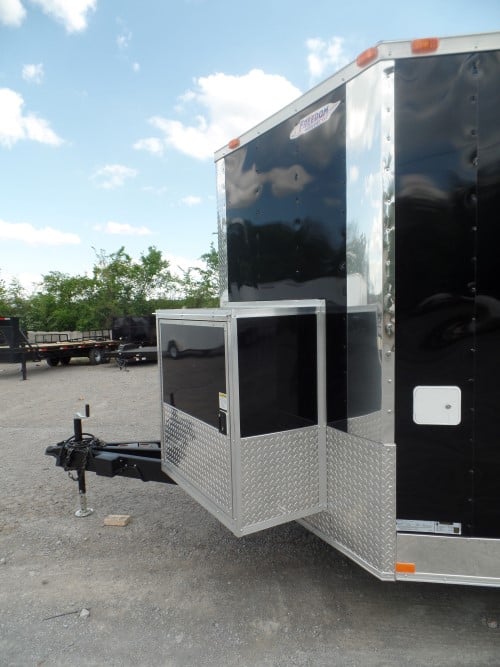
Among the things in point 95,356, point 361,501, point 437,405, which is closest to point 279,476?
point 361,501

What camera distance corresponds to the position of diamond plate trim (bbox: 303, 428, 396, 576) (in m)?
2.41

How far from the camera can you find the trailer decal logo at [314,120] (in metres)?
2.65

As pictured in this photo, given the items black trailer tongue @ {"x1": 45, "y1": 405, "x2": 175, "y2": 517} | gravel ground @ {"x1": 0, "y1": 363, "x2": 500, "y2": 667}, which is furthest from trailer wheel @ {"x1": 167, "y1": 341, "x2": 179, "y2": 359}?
gravel ground @ {"x1": 0, "y1": 363, "x2": 500, "y2": 667}

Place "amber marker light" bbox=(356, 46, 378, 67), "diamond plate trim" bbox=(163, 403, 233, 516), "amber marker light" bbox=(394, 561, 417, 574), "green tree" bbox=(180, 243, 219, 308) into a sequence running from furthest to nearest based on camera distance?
"green tree" bbox=(180, 243, 219, 308), "diamond plate trim" bbox=(163, 403, 233, 516), "amber marker light" bbox=(394, 561, 417, 574), "amber marker light" bbox=(356, 46, 378, 67)

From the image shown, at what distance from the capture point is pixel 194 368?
3.10 metres

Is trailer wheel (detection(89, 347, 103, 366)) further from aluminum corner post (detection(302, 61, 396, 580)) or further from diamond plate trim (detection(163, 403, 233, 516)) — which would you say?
aluminum corner post (detection(302, 61, 396, 580))

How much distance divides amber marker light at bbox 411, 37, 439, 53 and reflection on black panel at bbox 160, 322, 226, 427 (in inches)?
68.1

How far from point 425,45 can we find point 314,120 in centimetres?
73

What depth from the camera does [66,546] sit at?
12.4 feet

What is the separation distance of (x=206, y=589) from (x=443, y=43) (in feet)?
11.5

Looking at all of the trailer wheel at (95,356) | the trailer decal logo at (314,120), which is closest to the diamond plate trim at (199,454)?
the trailer decal logo at (314,120)

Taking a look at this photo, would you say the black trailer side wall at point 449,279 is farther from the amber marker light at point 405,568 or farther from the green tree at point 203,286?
the green tree at point 203,286

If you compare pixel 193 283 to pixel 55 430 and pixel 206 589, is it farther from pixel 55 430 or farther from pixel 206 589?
pixel 206 589

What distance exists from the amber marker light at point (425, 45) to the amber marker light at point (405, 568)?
2.59 meters
